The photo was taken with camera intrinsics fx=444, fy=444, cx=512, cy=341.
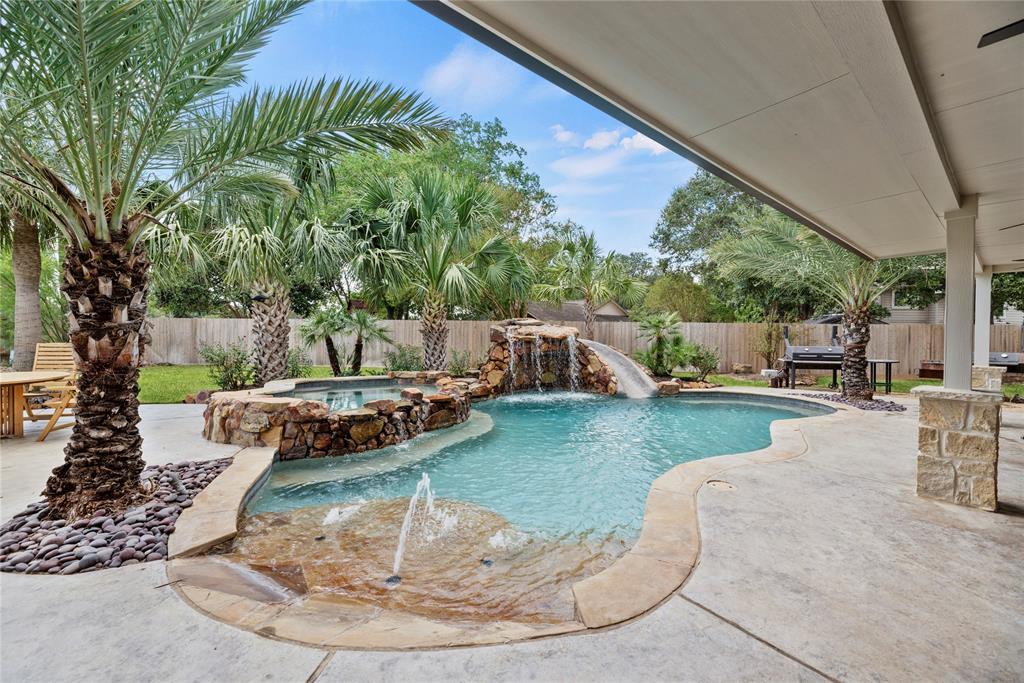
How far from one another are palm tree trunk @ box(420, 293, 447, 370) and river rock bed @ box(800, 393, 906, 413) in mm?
7925

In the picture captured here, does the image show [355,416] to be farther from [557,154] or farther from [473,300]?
[557,154]

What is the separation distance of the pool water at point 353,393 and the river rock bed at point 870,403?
7543 mm

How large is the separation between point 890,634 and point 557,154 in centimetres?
3807

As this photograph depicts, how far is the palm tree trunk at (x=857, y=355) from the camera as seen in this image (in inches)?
335

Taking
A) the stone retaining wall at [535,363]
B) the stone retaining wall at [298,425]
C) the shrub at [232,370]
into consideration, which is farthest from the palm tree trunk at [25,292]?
the stone retaining wall at [535,363]

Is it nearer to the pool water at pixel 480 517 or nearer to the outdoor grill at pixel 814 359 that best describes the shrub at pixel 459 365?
the pool water at pixel 480 517

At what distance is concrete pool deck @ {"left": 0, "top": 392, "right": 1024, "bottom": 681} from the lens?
160 cm

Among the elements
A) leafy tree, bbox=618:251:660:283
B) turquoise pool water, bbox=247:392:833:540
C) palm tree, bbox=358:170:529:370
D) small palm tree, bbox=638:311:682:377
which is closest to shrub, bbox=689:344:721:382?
small palm tree, bbox=638:311:682:377

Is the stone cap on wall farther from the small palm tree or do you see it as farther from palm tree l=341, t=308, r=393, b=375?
palm tree l=341, t=308, r=393, b=375

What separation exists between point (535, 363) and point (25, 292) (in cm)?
1034

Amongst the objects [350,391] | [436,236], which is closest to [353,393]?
[350,391]

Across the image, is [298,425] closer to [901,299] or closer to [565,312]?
[565,312]

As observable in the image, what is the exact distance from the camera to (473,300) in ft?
34.8

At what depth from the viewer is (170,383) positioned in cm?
1080
